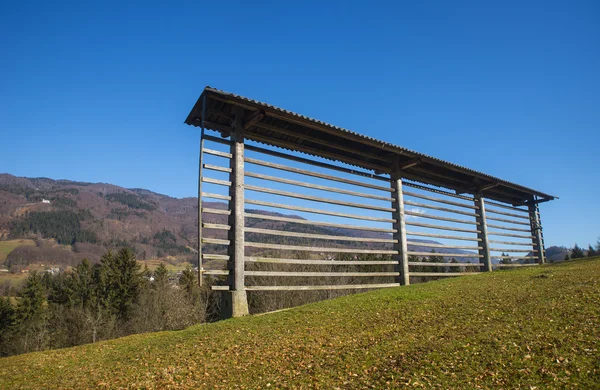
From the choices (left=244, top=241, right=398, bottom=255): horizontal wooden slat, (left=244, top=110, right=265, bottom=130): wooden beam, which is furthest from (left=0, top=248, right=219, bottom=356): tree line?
(left=244, top=110, right=265, bottom=130): wooden beam

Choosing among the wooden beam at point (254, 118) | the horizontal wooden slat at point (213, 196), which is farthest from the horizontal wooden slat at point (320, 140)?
the horizontal wooden slat at point (213, 196)

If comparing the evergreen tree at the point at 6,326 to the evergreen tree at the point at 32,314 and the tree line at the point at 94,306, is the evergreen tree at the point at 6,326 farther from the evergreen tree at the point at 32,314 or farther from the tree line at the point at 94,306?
the evergreen tree at the point at 32,314

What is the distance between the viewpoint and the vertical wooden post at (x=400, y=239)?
15680 mm

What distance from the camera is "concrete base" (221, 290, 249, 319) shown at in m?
10.7

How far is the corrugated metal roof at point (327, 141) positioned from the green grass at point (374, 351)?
19.7ft

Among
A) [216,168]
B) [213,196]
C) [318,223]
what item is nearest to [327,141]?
[318,223]

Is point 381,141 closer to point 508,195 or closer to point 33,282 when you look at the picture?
point 508,195

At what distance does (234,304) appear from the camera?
422 inches

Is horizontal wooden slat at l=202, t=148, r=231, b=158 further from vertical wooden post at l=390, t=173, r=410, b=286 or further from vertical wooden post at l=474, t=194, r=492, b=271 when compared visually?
vertical wooden post at l=474, t=194, r=492, b=271

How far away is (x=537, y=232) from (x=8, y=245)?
219081mm

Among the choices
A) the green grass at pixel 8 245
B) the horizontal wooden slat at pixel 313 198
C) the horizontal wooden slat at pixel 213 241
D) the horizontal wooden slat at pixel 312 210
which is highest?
the green grass at pixel 8 245

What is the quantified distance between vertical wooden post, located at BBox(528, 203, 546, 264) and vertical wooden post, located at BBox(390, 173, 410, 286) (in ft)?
46.1

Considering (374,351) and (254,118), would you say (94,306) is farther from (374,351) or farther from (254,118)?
(374,351)

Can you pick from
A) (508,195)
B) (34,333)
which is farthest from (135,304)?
(508,195)
